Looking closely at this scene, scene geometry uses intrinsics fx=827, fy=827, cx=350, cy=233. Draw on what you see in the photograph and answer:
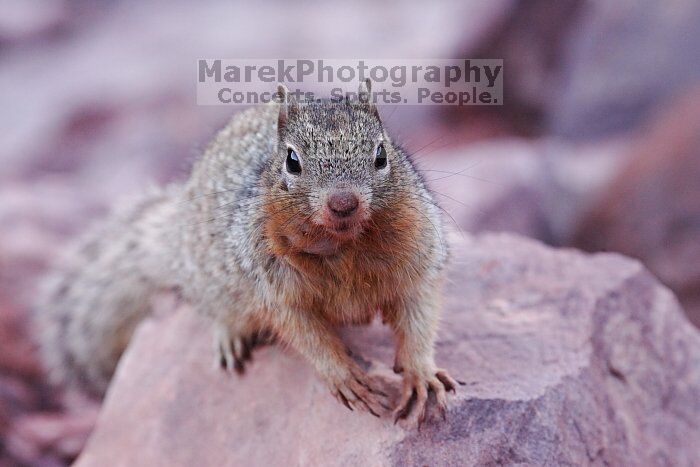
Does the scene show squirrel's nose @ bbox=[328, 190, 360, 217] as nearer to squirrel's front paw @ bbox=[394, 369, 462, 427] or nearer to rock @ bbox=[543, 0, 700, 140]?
squirrel's front paw @ bbox=[394, 369, 462, 427]

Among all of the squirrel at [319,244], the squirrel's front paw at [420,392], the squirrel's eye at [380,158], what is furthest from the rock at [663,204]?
the squirrel's eye at [380,158]

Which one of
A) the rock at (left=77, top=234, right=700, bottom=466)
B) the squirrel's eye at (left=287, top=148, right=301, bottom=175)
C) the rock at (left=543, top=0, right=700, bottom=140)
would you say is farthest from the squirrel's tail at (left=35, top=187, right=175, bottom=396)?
the rock at (left=543, top=0, right=700, bottom=140)

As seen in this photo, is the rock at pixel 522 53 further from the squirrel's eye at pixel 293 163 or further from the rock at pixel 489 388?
the squirrel's eye at pixel 293 163

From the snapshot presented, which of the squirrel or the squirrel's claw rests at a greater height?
the squirrel

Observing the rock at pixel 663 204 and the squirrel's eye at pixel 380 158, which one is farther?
the rock at pixel 663 204

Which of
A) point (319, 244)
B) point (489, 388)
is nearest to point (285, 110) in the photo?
point (319, 244)

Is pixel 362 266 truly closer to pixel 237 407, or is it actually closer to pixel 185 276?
pixel 237 407
